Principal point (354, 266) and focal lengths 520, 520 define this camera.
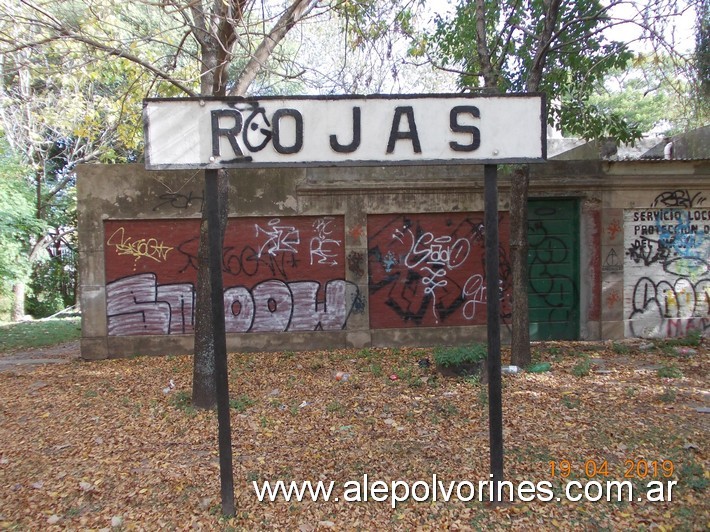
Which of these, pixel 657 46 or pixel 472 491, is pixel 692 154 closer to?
pixel 657 46

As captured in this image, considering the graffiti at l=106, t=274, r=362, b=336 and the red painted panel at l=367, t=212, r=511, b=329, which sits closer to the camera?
the graffiti at l=106, t=274, r=362, b=336

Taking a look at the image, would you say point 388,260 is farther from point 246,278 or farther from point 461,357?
point 461,357

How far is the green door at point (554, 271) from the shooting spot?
922 centimetres

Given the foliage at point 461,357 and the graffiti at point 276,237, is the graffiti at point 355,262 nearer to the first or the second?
the graffiti at point 276,237

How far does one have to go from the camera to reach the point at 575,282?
927 centimetres

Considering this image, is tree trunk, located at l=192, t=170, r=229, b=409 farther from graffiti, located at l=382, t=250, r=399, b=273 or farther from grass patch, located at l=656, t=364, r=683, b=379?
grass patch, located at l=656, t=364, r=683, b=379

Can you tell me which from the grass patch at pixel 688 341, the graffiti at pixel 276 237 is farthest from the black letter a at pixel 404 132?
the grass patch at pixel 688 341

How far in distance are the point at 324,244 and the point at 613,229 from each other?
505cm

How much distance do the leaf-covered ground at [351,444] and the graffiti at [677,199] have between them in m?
3.23

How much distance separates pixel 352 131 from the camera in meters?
3.22

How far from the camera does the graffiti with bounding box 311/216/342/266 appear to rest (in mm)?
8906

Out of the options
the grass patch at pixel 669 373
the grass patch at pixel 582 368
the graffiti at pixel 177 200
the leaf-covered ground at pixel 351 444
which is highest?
the graffiti at pixel 177 200

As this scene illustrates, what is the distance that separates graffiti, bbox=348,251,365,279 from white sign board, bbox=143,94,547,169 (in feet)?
18.6

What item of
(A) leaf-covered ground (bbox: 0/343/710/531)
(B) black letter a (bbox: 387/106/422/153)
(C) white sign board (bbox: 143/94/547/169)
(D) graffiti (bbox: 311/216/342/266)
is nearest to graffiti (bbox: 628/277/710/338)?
(A) leaf-covered ground (bbox: 0/343/710/531)
